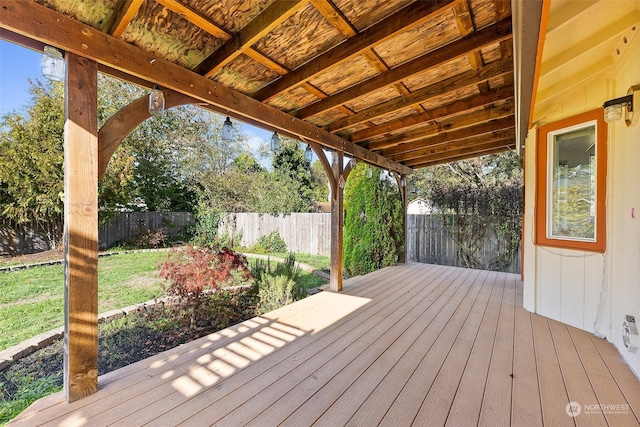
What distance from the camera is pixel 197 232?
10805 mm

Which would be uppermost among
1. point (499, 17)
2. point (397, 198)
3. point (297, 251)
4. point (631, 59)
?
point (499, 17)

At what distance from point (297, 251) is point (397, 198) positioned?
14.5ft

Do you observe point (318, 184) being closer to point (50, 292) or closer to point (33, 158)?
point (33, 158)

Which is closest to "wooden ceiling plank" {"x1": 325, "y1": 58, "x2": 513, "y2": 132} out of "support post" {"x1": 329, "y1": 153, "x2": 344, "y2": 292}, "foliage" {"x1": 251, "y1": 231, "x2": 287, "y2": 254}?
"support post" {"x1": 329, "y1": 153, "x2": 344, "y2": 292}

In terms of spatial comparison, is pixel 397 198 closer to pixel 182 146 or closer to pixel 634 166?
pixel 634 166

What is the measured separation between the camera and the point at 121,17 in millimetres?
1652

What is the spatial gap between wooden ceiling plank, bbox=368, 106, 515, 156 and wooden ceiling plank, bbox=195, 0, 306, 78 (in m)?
2.69

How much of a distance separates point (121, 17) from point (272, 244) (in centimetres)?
866

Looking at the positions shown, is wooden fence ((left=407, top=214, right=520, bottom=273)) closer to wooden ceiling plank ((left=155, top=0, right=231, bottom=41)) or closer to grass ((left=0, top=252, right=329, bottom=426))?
grass ((left=0, top=252, right=329, bottom=426))

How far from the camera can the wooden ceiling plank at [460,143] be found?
4684 mm

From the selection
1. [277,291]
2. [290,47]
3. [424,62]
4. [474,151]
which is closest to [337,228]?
[277,291]

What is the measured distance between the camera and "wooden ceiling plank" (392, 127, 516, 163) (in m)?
4.68

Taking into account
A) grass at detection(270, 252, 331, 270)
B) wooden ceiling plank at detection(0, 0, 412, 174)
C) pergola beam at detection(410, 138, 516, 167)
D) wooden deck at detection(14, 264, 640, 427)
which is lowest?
grass at detection(270, 252, 331, 270)

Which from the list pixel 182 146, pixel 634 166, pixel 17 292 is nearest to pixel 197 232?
pixel 182 146
